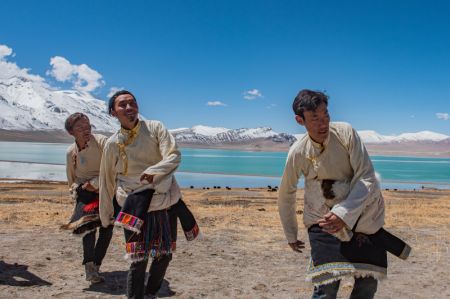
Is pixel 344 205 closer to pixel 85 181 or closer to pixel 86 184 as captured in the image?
pixel 86 184

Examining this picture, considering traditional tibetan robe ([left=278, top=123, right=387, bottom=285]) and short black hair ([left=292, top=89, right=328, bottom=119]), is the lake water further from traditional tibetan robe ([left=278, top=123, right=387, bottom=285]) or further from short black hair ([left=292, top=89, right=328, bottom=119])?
short black hair ([left=292, top=89, right=328, bottom=119])

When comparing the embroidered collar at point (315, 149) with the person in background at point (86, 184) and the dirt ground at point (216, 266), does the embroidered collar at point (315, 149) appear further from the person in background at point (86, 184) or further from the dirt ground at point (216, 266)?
the person in background at point (86, 184)

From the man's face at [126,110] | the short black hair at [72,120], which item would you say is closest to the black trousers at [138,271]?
the man's face at [126,110]

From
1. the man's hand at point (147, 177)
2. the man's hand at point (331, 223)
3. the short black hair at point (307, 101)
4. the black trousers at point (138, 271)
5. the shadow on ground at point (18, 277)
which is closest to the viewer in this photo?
the man's hand at point (331, 223)

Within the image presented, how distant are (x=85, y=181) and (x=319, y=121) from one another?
3.35m

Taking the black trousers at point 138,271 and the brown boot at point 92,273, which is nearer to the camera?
the black trousers at point 138,271

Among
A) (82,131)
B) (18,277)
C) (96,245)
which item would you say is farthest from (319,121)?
(18,277)

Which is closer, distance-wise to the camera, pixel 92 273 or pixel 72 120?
pixel 72 120

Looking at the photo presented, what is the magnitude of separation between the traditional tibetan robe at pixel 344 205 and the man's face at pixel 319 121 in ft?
0.21

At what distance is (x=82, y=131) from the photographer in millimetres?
5355

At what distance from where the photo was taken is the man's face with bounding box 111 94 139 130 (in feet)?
Result: 13.4

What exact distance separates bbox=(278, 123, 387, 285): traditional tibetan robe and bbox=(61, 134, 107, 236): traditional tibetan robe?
2907mm

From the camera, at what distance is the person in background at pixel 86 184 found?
5.40m

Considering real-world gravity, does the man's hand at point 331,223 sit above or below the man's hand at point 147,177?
below
